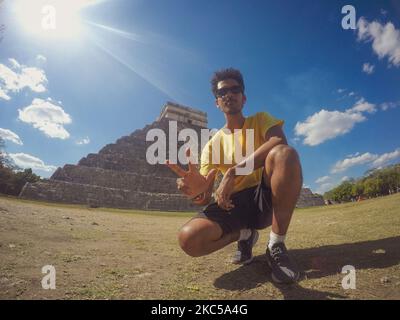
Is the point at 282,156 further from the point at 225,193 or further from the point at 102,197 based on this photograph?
the point at 102,197

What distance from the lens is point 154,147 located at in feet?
167

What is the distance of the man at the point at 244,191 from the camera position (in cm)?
254

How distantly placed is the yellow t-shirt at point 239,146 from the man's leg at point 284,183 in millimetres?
453

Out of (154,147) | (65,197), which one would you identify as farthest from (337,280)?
(154,147)

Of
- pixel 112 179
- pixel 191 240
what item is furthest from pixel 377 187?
pixel 191 240

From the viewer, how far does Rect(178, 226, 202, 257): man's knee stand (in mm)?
2691

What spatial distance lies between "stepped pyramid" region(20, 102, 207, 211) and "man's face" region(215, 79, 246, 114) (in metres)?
23.0

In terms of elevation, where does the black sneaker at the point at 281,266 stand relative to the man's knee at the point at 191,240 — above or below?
below

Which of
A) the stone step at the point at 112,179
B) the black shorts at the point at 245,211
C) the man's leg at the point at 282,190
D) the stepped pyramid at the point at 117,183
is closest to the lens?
the man's leg at the point at 282,190

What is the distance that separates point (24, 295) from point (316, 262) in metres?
2.62

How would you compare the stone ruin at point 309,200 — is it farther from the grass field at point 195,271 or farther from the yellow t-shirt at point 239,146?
the yellow t-shirt at point 239,146

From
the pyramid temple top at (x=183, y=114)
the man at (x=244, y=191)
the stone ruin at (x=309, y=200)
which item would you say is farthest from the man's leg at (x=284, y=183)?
the pyramid temple top at (x=183, y=114)

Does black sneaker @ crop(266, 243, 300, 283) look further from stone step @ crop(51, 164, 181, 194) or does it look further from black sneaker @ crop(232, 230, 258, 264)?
→ stone step @ crop(51, 164, 181, 194)

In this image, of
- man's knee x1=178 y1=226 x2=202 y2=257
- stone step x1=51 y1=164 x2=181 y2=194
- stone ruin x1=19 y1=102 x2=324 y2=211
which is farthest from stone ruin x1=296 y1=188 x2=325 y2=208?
man's knee x1=178 y1=226 x2=202 y2=257
